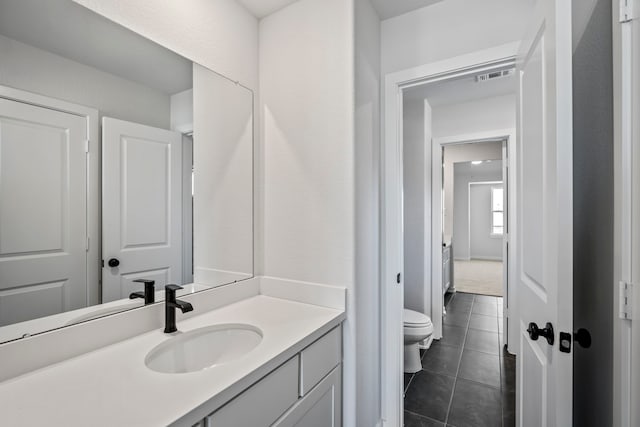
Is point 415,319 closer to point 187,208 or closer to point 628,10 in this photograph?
point 187,208

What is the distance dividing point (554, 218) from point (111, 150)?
153 cm

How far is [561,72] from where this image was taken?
0.86m

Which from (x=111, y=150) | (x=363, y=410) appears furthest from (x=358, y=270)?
(x=111, y=150)

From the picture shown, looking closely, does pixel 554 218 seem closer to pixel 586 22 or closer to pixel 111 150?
pixel 586 22

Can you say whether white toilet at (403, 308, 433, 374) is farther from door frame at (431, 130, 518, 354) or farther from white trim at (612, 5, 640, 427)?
white trim at (612, 5, 640, 427)

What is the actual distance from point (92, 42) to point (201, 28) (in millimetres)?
493

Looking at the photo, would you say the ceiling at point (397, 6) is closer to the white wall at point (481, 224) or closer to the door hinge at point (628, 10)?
the door hinge at point (628, 10)

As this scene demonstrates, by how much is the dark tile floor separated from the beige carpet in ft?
5.59

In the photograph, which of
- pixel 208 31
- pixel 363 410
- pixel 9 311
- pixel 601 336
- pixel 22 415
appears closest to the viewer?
pixel 22 415

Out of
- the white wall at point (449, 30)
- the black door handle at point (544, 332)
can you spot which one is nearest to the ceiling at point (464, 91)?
the white wall at point (449, 30)

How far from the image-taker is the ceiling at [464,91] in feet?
8.65

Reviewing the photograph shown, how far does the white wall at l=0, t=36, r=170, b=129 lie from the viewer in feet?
2.72

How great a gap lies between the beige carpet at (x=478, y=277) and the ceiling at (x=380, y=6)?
4495 mm

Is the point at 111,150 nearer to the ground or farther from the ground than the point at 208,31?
nearer to the ground
